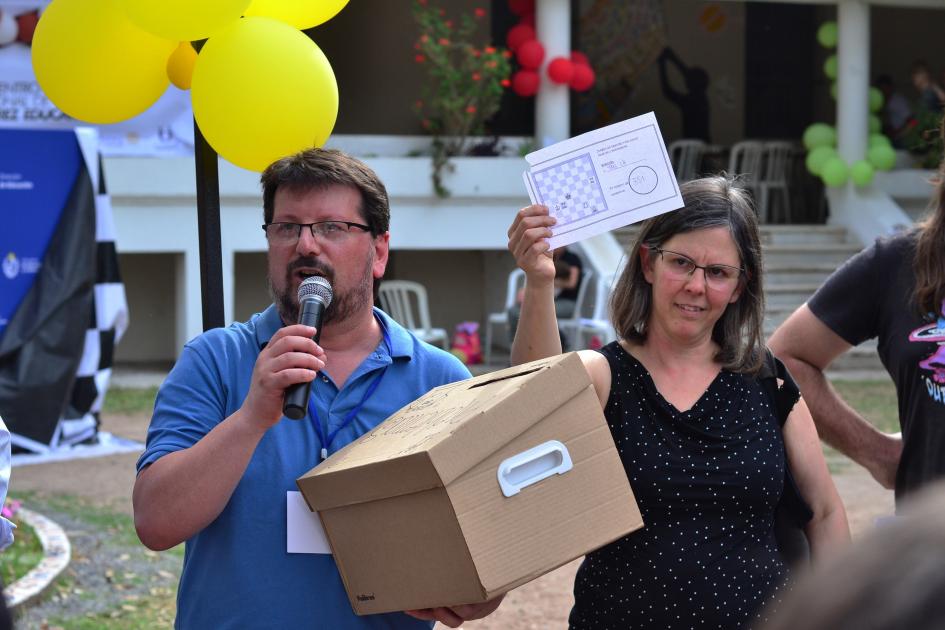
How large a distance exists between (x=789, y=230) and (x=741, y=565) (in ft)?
45.1

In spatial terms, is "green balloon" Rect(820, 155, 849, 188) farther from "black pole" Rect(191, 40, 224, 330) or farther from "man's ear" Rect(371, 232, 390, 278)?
"man's ear" Rect(371, 232, 390, 278)

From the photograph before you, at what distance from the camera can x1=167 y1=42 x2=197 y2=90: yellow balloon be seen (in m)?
2.71

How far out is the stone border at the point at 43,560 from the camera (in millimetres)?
5340

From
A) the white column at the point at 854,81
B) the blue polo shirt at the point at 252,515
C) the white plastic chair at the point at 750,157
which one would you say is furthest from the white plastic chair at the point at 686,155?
the blue polo shirt at the point at 252,515

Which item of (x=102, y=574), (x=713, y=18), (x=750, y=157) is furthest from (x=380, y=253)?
(x=713, y=18)

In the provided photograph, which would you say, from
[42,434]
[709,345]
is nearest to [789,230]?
[42,434]

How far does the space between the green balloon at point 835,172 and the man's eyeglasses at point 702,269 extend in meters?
13.5

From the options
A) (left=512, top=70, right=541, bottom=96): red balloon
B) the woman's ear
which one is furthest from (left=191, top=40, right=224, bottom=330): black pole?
(left=512, top=70, right=541, bottom=96): red balloon

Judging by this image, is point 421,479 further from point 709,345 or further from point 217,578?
point 709,345

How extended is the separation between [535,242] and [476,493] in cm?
74

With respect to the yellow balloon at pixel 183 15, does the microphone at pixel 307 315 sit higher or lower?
lower

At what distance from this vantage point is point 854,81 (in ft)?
51.3

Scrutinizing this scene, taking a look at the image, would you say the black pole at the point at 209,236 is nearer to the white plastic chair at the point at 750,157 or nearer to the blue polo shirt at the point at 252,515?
the blue polo shirt at the point at 252,515

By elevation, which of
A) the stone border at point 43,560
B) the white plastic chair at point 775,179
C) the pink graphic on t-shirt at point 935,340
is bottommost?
the stone border at point 43,560
